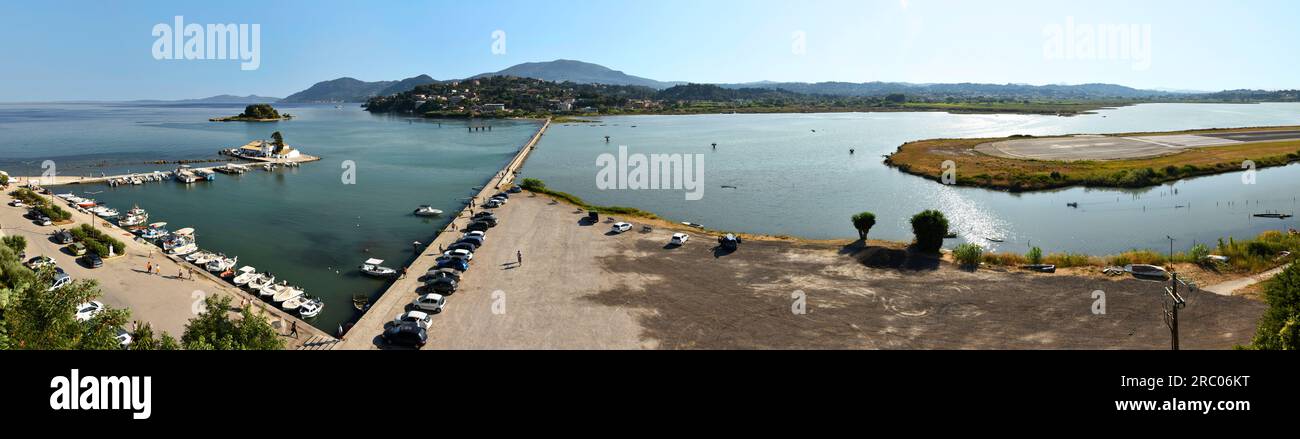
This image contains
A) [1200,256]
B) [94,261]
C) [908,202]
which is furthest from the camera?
[908,202]

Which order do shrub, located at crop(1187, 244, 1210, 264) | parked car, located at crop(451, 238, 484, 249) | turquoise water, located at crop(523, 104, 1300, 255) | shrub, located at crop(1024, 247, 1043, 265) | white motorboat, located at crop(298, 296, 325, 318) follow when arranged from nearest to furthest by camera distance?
white motorboat, located at crop(298, 296, 325, 318) < shrub, located at crop(1187, 244, 1210, 264) < shrub, located at crop(1024, 247, 1043, 265) < parked car, located at crop(451, 238, 484, 249) < turquoise water, located at crop(523, 104, 1300, 255)

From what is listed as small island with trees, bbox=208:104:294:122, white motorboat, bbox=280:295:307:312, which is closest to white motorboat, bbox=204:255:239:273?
white motorboat, bbox=280:295:307:312

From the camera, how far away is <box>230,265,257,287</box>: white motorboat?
71.9 feet

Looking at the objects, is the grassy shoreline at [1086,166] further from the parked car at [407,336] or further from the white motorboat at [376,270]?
the parked car at [407,336]

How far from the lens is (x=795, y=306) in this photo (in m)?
18.7

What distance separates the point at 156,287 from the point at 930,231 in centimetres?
2713

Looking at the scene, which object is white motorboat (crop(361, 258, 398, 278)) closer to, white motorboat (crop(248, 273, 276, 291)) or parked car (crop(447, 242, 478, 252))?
parked car (crop(447, 242, 478, 252))

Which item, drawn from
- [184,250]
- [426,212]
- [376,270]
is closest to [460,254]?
[376,270]

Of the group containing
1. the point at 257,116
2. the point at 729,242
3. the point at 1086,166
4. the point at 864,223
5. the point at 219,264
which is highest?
the point at 257,116

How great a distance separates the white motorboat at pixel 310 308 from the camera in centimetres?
1952

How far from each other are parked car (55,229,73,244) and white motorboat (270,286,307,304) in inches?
483

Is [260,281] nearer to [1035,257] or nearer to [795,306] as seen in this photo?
[795,306]

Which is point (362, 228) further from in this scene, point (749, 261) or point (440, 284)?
point (749, 261)

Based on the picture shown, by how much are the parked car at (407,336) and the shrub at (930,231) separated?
18.5 metres
